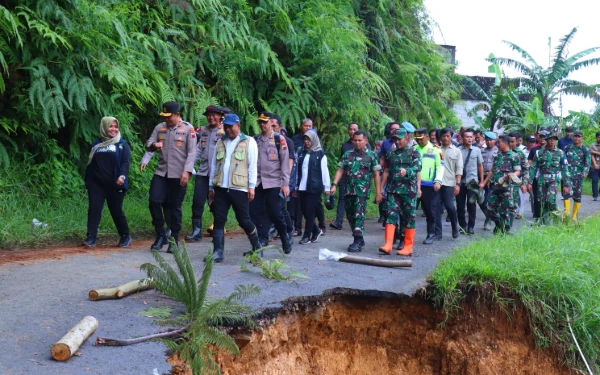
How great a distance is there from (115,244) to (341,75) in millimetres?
7132

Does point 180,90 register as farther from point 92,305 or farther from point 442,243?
point 92,305

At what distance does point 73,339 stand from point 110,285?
1859 millimetres

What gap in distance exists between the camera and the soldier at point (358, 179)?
9086 millimetres

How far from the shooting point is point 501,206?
35.7 feet

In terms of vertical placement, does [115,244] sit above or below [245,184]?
below

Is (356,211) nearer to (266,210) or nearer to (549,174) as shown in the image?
(266,210)

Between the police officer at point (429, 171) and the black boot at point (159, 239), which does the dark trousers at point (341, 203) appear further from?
the black boot at point (159, 239)

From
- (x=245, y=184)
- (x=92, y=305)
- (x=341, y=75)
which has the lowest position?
(x=92, y=305)

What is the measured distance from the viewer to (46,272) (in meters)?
6.83

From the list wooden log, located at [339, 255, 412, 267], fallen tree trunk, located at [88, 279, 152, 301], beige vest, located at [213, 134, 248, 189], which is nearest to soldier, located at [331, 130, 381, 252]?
wooden log, located at [339, 255, 412, 267]

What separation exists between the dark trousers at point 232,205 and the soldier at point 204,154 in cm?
143

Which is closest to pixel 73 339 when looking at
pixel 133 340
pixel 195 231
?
pixel 133 340

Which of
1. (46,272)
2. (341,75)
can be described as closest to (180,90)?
(341,75)

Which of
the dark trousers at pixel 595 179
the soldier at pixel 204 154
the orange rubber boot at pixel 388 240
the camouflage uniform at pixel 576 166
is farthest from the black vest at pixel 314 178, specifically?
the dark trousers at pixel 595 179
